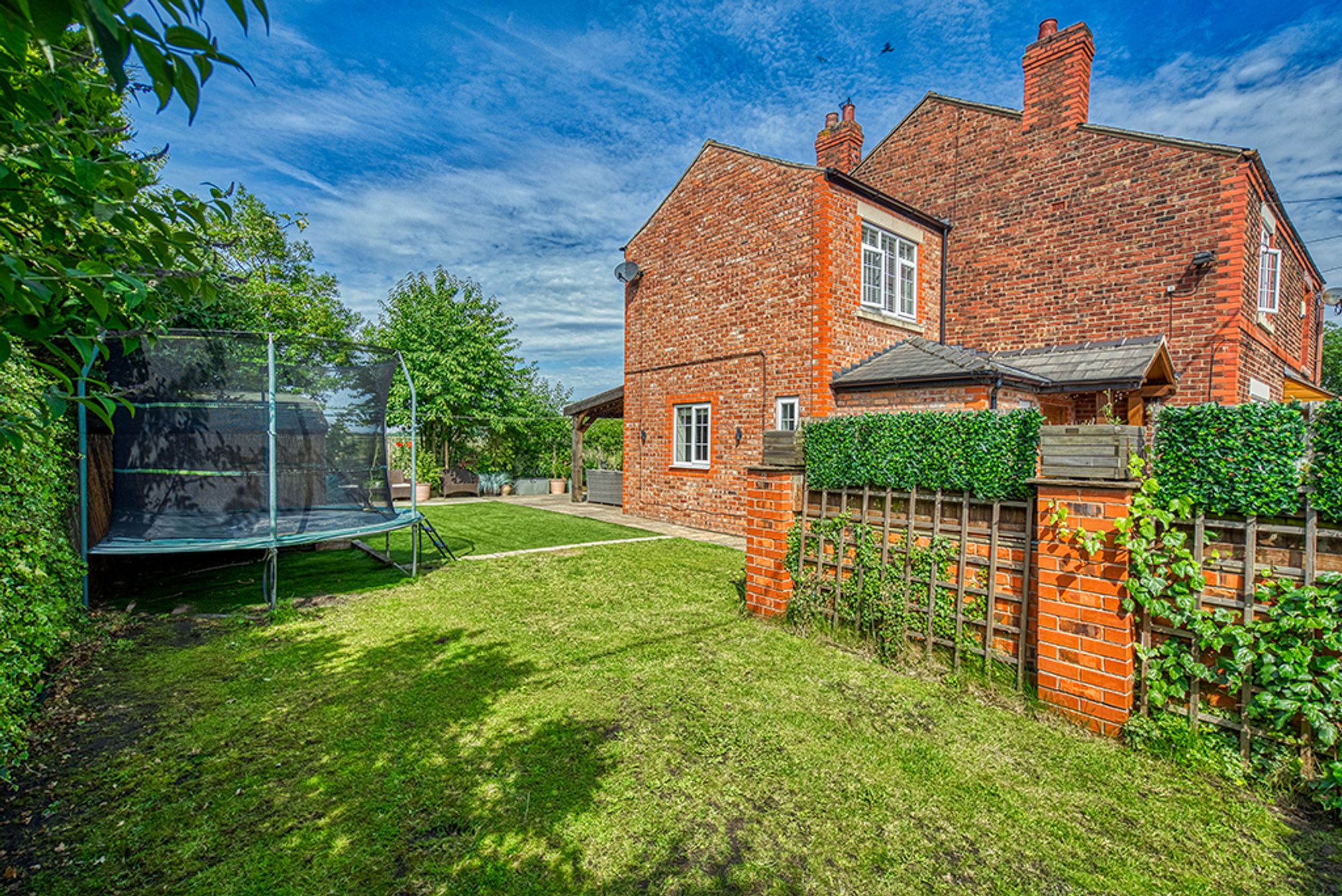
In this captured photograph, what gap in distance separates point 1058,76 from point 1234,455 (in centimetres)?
977

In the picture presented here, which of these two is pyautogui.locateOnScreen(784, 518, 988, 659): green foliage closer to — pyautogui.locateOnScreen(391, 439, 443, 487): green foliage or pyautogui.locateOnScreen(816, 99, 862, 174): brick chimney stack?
pyautogui.locateOnScreen(816, 99, 862, 174): brick chimney stack

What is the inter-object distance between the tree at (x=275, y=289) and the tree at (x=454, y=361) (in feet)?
8.12

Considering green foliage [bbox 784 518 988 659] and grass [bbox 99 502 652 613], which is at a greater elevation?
green foliage [bbox 784 518 988 659]

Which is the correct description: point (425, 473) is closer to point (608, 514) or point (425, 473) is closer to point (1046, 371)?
point (608, 514)

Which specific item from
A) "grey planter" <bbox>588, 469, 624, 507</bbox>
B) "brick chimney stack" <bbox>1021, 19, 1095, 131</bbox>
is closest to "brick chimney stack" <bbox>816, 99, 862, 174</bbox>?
"brick chimney stack" <bbox>1021, 19, 1095, 131</bbox>

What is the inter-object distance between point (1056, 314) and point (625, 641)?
921 centimetres

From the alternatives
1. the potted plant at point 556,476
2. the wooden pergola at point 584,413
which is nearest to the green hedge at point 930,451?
the wooden pergola at point 584,413

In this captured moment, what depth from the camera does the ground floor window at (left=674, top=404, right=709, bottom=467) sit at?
11516 mm

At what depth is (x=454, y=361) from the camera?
18.8m

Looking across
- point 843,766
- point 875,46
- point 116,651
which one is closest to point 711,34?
point 875,46

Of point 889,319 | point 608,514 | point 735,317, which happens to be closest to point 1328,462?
point 889,319

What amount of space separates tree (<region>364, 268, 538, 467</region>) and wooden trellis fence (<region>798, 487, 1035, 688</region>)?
52.2 feet

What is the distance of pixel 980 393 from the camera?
25.0 feet

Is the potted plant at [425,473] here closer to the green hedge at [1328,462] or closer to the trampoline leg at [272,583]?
the trampoline leg at [272,583]
